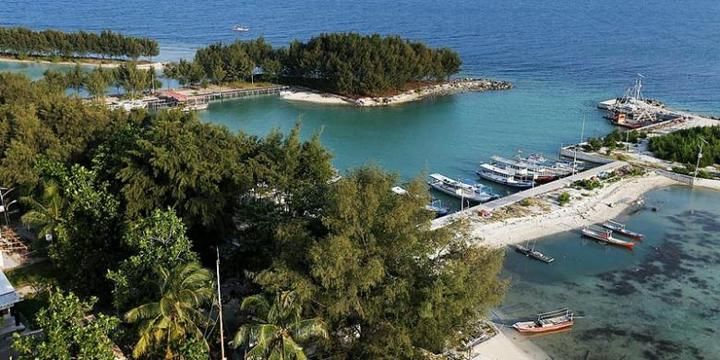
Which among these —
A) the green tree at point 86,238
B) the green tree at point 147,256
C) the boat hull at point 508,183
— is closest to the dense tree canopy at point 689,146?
the boat hull at point 508,183

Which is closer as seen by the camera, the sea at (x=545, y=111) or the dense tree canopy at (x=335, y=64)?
the sea at (x=545, y=111)

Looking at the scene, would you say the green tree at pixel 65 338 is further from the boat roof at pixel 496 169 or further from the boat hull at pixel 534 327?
the boat roof at pixel 496 169

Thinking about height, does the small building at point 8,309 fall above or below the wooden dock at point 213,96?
below

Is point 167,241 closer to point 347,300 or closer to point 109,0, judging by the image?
point 347,300

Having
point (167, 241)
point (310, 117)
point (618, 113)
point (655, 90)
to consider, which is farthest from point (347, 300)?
point (655, 90)

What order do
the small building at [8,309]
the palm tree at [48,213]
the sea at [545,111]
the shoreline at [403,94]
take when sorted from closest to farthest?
the small building at [8,309] < the palm tree at [48,213] < the sea at [545,111] < the shoreline at [403,94]

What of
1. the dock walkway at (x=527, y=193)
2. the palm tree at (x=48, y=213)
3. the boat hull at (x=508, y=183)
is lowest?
the boat hull at (x=508, y=183)

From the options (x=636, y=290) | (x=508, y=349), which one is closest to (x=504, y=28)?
(x=636, y=290)

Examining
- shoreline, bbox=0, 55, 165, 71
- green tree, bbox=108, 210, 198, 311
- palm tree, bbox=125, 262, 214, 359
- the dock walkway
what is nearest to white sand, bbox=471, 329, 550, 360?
the dock walkway
